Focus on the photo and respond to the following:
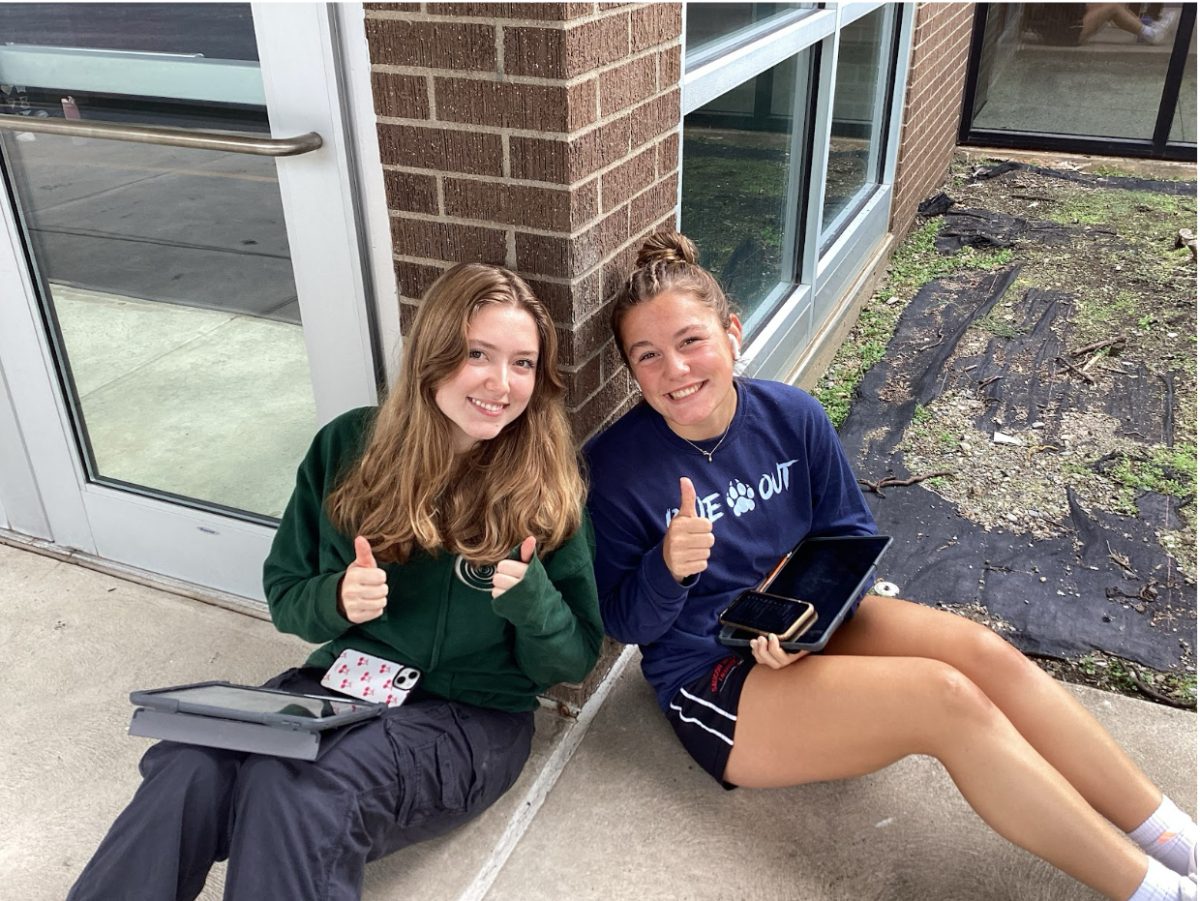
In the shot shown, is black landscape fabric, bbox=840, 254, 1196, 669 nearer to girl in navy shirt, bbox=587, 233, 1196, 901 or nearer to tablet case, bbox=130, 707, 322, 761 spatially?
girl in navy shirt, bbox=587, 233, 1196, 901

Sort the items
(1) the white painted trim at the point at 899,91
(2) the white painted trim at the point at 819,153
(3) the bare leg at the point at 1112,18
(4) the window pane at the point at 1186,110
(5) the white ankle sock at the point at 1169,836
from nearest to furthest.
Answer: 1. (5) the white ankle sock at the point at 1169,836
2. (2) the white painted trim at the point at 819,153
3. (1) the white painted trim at the point at 899,91
4. (4) the window pane at the point at 1186,110
5. (3) the bare leg at the point at 1112,18

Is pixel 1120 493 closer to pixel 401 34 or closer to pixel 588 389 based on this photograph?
pixel 588 389

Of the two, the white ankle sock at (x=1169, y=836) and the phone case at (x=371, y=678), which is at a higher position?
the phone case at (x=371, y=678)

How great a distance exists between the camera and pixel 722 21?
9.37ft

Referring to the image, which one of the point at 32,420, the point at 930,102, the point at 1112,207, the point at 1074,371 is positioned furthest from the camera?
the point at 1112,207

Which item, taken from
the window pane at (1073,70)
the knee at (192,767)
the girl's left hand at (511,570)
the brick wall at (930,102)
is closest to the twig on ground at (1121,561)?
the girl's left hand at (511,570)

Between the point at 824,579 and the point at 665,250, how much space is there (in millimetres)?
762

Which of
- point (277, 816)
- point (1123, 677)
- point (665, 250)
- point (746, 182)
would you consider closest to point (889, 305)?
point (746, 182)

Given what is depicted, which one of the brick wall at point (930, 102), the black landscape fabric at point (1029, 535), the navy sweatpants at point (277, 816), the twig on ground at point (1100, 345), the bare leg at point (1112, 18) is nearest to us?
the navy sweatpants at point (277, 816)

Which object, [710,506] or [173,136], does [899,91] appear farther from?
[173,136]

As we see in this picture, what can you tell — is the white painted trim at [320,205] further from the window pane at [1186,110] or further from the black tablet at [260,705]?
the window pane at [1186,110]

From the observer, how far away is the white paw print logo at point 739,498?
214cm

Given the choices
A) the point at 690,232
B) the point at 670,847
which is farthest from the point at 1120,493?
the point at 670,847

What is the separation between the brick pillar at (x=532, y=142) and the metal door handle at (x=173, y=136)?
0.17m
